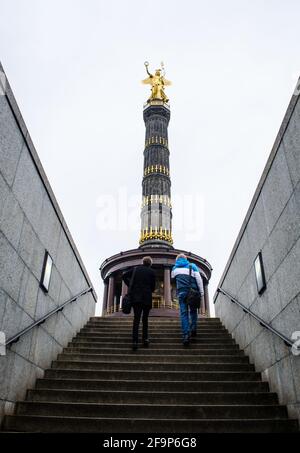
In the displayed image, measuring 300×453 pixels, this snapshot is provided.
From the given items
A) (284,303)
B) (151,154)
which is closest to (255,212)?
(284,303)

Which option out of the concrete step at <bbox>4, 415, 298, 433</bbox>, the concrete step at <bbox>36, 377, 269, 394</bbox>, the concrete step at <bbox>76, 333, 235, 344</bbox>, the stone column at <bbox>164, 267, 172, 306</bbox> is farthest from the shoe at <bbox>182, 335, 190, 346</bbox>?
the stone column at <bbox>164, 267, 172, 306</bbox>

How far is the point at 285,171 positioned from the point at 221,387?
3068mm

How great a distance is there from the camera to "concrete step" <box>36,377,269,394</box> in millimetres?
4969

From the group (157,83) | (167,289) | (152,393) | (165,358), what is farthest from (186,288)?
(157,83)

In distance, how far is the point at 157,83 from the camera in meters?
35.2

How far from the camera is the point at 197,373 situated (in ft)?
17.5

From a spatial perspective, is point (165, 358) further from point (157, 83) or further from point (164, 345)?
point (157, 83)

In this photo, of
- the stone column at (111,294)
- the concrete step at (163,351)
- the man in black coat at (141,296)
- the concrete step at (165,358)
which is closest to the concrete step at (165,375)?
the concrete step at (165,358)

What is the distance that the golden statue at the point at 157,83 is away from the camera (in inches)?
1355

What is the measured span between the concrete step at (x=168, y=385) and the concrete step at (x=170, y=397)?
270mm

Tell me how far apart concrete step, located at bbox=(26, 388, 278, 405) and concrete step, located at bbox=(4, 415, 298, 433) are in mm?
600

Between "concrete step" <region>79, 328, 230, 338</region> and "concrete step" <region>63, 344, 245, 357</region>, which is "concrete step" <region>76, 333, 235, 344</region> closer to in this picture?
"concrete step" <region>79, 328, 230, 338</region>

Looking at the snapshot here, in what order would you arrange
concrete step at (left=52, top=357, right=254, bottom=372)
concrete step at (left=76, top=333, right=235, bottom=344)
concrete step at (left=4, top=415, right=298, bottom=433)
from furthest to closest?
concrete step at (left=76, top=333, right=235, bottom=344), concrete step at (left=52, top=357, right=254, bottom=372), concrete step at (left=4, top=415, right=298, bottom=433)
